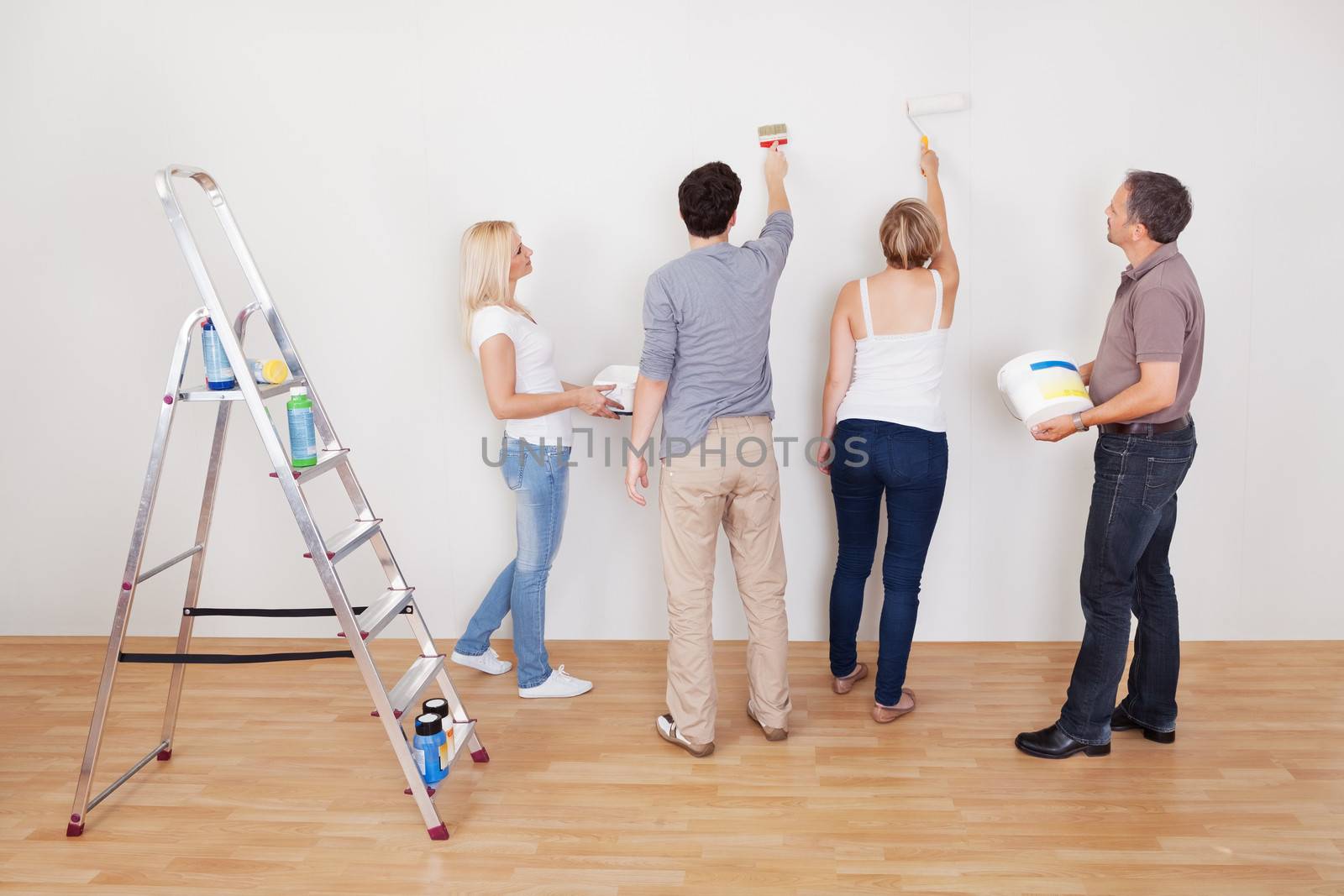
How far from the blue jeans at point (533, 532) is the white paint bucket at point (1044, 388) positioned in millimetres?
1400

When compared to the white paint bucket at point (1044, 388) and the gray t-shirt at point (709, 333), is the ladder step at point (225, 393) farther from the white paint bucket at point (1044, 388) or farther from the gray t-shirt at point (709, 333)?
the white paint bucket at point (1044, 388)

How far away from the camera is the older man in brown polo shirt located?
7.59ft

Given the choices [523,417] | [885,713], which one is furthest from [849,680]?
[523,417]

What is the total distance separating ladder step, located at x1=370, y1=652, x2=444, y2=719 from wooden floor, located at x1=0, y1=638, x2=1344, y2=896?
0.33m

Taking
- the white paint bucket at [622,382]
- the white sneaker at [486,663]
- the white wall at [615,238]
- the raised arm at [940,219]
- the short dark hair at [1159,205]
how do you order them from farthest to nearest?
1. the white sneaker at [486,663]
2. the white wall at [615,238]
3. the white paint bucket at [622,382]
4. the raised arm at [940,219]
5. the short dark hair at [1159,205]

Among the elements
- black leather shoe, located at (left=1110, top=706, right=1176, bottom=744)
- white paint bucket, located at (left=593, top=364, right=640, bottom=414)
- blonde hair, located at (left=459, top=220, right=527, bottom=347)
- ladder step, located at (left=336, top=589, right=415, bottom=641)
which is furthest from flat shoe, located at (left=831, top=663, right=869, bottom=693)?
blonde hair, located at (left=459, top=220, right=527, bottom=347)

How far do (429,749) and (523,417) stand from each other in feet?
3.33

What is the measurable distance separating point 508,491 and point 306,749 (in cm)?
113

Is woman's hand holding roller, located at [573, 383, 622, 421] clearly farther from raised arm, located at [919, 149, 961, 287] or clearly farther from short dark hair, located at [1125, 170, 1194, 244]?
short dark hair, located at [1125, 170, 1194, 244]

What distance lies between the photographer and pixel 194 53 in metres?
3.29

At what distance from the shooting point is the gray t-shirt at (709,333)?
248cm

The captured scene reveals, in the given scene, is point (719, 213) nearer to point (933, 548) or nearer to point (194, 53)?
point (933, 548)

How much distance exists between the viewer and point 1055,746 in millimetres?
2578

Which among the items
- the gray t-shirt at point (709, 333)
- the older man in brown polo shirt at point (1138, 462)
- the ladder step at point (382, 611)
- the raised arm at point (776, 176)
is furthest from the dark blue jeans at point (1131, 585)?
the ladder step at point (382, 611)
